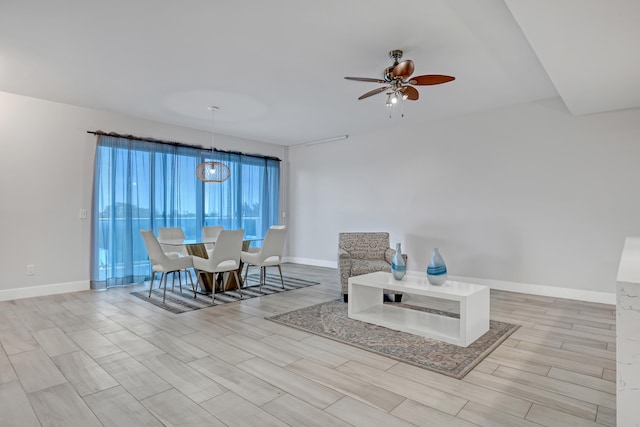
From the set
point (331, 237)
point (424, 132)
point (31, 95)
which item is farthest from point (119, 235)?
point (424, 132)

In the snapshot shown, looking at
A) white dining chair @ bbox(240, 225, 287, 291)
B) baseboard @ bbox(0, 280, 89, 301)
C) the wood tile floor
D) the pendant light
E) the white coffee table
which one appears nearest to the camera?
the wood tile floor

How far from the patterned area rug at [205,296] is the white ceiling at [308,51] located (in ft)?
8.79

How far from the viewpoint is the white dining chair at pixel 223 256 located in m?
4.36

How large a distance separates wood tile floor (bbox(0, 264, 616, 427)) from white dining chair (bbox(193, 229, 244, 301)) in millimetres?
807

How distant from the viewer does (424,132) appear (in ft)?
19.4

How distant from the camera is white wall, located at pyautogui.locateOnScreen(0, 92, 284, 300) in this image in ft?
14.9

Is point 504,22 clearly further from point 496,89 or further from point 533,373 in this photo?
point 533,373

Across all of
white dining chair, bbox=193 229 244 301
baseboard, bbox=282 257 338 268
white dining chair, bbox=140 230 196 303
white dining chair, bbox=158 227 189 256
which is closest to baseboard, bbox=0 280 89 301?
white dining chair, bbox=158 227 189 256

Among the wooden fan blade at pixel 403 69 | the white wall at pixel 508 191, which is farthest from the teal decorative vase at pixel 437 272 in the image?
the white wall at pixel 508 191

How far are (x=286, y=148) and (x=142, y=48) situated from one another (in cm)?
493

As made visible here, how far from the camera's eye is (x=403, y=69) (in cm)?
306

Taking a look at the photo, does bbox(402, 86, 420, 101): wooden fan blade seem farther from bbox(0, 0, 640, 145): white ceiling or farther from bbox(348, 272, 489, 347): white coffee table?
bbox(348, 272, 489, 347): white coffee table

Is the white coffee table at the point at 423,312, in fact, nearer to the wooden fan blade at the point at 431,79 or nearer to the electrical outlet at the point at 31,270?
the wooden fan blade at the point at 431,79

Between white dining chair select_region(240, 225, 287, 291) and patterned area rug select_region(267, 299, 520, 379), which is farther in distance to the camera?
white dining chair select_region(240, 225, 287, 291)
